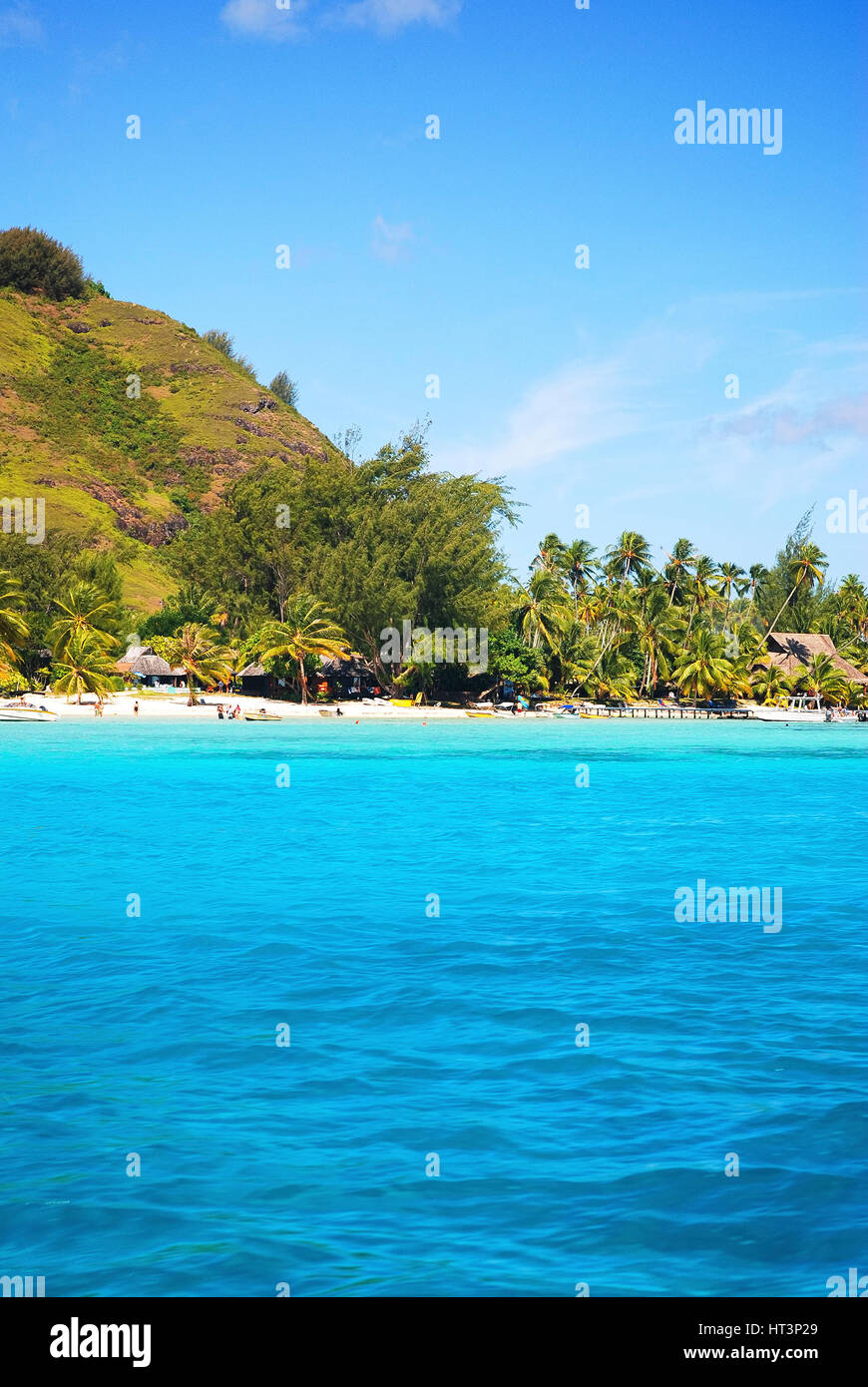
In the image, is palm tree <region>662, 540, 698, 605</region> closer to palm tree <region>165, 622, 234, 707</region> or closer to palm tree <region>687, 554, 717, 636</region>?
palm tree <region>687, 554, 717, 636</region>

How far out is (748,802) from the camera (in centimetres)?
3703

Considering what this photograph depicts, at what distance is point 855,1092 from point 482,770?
1422 inches

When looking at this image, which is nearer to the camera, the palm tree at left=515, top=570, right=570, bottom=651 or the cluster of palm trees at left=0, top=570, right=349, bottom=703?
the cluster of palm trees at left=0, top=570, right=349, bottom=703

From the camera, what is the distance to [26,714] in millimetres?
65125

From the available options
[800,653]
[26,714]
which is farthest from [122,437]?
[26,714]

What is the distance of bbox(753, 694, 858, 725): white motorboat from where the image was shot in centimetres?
8650

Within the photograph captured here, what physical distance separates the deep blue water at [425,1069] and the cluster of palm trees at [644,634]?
61.4 metres

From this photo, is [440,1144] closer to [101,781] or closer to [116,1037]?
[116,1037]

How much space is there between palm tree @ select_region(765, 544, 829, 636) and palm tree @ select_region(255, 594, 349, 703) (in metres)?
49.3

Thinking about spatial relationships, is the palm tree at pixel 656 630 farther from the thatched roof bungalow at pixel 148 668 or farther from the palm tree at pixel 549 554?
the thatched roof bungalow at pixel 148 668

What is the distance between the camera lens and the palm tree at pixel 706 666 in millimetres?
87312

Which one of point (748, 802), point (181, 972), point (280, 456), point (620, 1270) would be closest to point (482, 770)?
point (748, 802)

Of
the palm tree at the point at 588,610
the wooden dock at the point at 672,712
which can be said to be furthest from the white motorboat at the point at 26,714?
the palm tree at the point at 588,610

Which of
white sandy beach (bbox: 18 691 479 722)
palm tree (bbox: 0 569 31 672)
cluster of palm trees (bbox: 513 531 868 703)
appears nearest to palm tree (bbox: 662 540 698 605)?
A: cluster of palm trees (bbox: 513 531 868 703)
